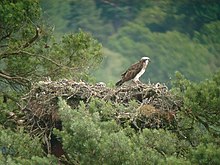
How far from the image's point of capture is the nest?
6.30 meters

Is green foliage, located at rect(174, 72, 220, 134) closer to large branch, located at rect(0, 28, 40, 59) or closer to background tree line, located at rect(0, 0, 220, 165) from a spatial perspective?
background tree line, located at rect(0, 0, 220, 165)

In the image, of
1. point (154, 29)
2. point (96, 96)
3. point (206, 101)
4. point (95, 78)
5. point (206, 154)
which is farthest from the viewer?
point (154, 29)

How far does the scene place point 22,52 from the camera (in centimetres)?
958

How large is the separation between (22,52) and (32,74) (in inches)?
15.3

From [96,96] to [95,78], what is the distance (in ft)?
10.8

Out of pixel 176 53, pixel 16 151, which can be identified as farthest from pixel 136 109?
pixel 176 53

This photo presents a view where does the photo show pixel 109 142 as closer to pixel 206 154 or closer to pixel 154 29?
pixel 206 154

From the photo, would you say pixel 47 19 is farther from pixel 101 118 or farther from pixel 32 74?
pixel 101 118

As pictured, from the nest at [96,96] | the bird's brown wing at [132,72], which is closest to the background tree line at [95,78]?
the nest at [96,96]

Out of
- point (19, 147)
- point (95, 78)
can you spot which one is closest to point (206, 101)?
point (19, 147)

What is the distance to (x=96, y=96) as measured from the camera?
6645 millimetres

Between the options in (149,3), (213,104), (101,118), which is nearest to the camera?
(213,104)

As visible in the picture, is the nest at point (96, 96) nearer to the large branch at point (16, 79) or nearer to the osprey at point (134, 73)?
the osprey at point (134, 73)

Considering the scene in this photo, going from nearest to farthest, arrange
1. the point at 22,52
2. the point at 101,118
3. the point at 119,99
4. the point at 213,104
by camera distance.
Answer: the point at 213,104 < the point at 101,118 < the point at 119,99 < the point at 22,52
